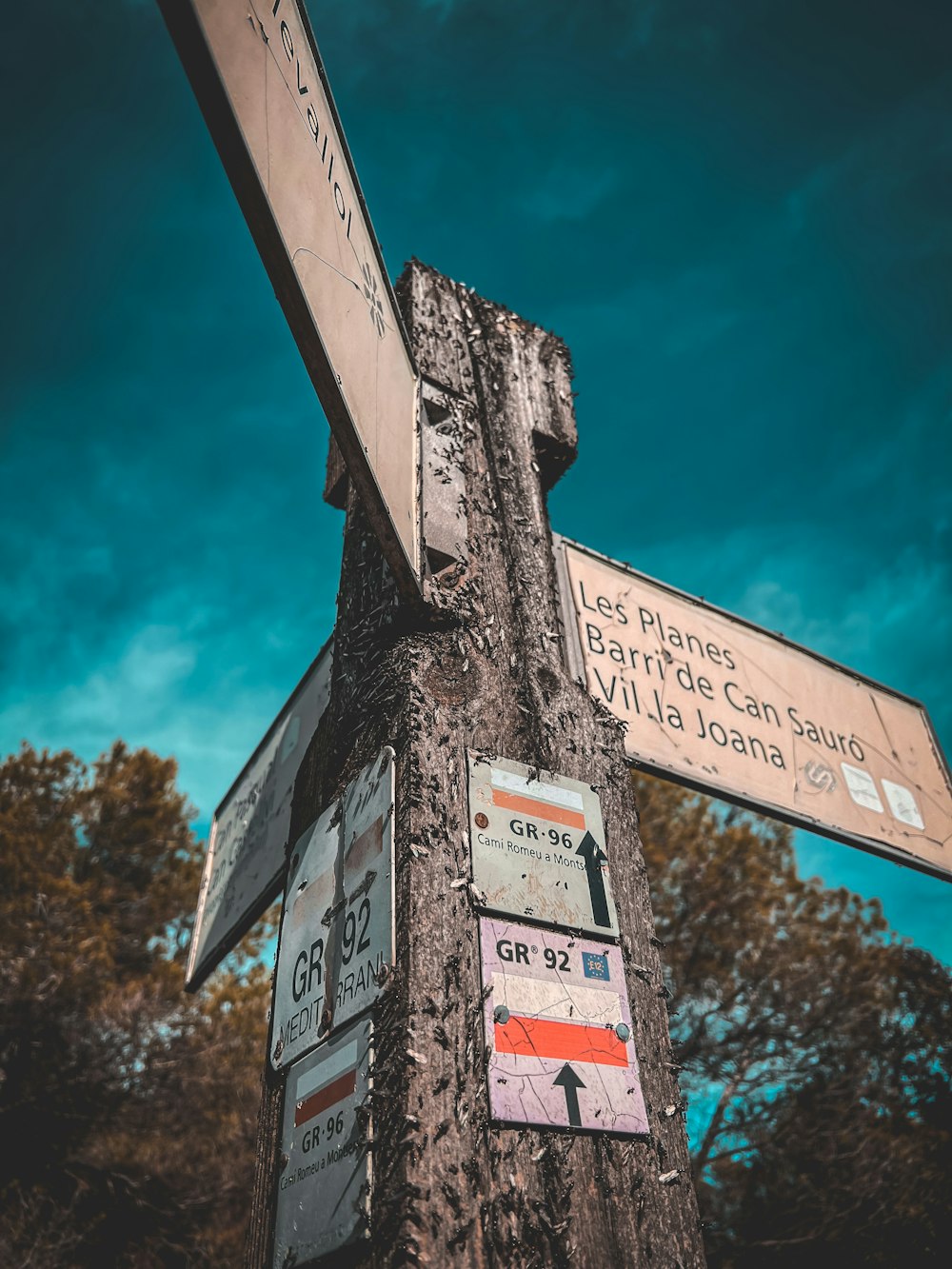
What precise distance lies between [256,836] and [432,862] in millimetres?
1191

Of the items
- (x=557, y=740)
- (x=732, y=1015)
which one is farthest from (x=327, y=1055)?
(x=732, y=1015)

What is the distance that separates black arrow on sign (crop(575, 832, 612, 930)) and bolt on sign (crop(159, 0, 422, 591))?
0.52m

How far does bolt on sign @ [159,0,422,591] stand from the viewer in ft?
2.98

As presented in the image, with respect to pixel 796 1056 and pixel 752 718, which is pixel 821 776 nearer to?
pixel 752 718

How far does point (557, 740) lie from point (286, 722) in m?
1.11

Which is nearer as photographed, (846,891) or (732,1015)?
(732,1015)

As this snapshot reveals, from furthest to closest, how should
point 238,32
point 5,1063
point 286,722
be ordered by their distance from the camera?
point 5,1063 < point 286,722 < point 238,32

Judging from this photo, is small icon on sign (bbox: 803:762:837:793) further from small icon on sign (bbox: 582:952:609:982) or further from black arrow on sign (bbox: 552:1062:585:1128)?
black arrow on sign (bbox: 552:1062:585:1128)

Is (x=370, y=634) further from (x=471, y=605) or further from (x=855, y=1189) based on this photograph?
(x=855, y=1189)

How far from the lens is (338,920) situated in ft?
4.30

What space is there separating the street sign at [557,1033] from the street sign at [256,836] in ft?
2.93

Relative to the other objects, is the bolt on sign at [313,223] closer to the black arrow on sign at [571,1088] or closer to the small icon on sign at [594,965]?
the small icon on sign at [594,965]

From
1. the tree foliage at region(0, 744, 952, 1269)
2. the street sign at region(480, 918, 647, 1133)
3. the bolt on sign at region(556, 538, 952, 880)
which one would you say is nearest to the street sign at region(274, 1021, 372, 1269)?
the street sign at region(480, 918, 647, 1133)

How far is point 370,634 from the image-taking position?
5.27ft
